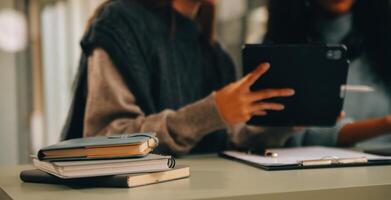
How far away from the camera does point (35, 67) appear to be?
3.54 meters

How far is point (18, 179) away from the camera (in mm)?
719

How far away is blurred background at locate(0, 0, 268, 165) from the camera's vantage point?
3158mm

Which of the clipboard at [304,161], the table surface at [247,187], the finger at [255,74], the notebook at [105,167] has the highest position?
the finger at [255,74]

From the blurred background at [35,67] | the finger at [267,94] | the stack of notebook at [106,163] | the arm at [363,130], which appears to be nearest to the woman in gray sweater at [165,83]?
the finger at [267,94]

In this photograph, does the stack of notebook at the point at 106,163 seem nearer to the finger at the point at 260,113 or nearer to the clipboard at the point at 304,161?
the clipboard at the point at 304,161

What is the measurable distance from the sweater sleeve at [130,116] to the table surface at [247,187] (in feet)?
0.61

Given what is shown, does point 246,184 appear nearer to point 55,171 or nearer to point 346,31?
point 55,171

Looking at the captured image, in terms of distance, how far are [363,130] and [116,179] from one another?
2.47 feet

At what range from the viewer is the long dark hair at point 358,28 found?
146 centimetres

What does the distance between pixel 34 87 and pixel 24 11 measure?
551 millimetres

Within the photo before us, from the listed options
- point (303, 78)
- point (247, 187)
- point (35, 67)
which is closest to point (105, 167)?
point (247, 187)

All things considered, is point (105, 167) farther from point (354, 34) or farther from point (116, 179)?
point (354, 34)

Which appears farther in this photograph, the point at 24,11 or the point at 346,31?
the point at 24,11

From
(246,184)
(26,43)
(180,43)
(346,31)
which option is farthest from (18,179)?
(26,43)
